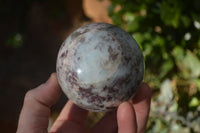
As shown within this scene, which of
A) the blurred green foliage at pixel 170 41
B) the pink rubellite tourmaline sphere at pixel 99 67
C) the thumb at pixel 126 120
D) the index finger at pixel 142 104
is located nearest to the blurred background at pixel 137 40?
the blurred green foliage at pixel 170 41

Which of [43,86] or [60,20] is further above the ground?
[43,86]

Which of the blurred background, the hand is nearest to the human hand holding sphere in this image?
the hand

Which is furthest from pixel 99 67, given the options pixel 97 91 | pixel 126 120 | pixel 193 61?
pixel 193 61

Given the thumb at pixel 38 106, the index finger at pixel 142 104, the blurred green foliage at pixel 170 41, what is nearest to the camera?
the thumb at pixel 38 106

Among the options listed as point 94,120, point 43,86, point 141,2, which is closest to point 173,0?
point 141,2

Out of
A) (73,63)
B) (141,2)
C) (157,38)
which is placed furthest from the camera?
(157,38)

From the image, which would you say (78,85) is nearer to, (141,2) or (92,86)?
(92,86)

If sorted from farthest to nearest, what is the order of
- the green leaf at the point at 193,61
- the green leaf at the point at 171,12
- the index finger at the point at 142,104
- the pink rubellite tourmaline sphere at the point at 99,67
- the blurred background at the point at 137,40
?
1. the green leaf at the point at 193,61
2. the blurred background at the point at 137,40
3. the green leaf at the point at 171,12
4. the index finger at the point at 142,104
5. the pink rubellite tourmaline sphere at the point at 99,67

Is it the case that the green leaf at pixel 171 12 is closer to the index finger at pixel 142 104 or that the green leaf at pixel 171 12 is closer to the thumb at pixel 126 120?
the index finger at pixel 142 104
